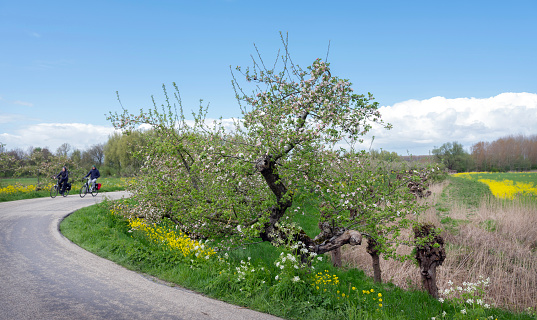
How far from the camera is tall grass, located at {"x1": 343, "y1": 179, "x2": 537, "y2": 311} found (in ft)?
29.0

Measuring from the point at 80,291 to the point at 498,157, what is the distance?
7058 centimetres

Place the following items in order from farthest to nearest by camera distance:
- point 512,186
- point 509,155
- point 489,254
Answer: point 509,155 < point 512,186 < point 489,254

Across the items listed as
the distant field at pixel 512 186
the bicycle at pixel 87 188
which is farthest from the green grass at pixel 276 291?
the bicycle at pixel 87 188

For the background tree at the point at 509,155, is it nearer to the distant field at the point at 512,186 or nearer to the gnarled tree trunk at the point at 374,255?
the distant field at the point at 512,186

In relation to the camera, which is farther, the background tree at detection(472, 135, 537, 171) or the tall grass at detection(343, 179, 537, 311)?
the background tree at detection(472, 135, 537, 171)

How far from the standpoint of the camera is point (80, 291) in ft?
21.1

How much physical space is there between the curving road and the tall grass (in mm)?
5531

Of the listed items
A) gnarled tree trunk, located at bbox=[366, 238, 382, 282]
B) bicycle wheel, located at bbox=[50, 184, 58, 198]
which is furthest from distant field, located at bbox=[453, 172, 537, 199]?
bicycle wheel, located at bbox=[50, 184, 58, 198]

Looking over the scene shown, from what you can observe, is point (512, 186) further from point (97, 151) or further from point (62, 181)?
point (97, 151)

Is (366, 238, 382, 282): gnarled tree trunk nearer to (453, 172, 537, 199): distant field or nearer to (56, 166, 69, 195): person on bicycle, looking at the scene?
(453, 172, 537, 199): distant field

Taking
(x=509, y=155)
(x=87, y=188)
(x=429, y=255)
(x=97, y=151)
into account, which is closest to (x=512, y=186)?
(x=429, y=255)

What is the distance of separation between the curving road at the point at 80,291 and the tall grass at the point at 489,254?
5.53m

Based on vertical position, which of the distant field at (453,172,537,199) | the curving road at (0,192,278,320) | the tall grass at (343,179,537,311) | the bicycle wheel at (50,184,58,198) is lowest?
the tall grass at (343,179,537,311)

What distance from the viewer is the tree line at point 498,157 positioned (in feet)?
180
